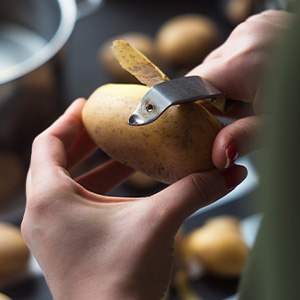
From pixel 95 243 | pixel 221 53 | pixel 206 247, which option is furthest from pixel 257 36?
pixel 206 247

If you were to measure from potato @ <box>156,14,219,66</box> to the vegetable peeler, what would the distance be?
29.5 inches

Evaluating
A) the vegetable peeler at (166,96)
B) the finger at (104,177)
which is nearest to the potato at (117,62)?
the finger at (104,177)

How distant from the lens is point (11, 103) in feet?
2.91

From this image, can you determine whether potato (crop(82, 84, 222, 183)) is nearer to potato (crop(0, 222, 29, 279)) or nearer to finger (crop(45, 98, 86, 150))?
finger (crop(45, 98, 86, 150))

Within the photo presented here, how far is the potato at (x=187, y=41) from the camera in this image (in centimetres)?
120

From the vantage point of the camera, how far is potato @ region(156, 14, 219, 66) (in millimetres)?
1201

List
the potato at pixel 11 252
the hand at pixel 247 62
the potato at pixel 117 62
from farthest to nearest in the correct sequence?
the potato at pixel 117 62
the potato at pixel 11 252
the hand at pixel 247 62

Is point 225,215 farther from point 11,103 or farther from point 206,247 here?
point 11,103

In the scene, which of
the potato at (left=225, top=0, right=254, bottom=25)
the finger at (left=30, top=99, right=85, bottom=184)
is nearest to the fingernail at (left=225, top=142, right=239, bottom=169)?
the finger at (left=30, top=99, right=85, bottom=184)

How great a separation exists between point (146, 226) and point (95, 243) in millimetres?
43

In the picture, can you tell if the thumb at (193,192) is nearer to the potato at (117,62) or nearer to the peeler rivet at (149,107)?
the peeler rivet at (149,107)

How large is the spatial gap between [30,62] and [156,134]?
0.49 m

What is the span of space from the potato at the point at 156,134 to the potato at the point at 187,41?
0.70 meters

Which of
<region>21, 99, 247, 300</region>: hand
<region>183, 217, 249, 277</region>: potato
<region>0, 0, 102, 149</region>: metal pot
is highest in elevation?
<region>21, 99, 247, 300</region>: hand
